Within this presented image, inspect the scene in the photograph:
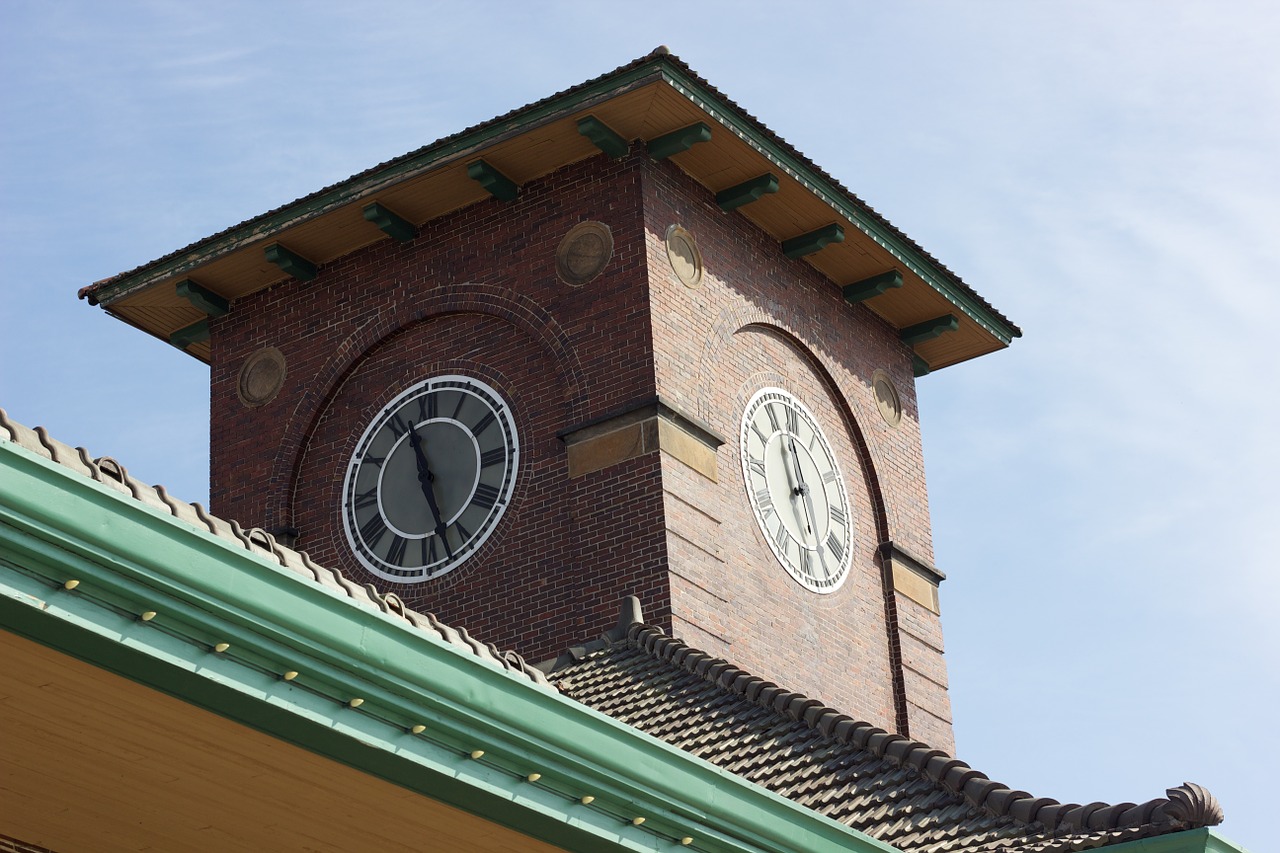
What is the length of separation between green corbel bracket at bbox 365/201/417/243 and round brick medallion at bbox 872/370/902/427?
5122 mm

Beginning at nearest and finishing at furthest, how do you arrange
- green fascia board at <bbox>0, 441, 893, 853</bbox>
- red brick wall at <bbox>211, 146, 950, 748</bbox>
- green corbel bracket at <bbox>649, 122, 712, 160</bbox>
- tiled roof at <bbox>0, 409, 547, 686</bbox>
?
green fascia board at <bbox>0, 441, 893, 853</bbox> → tiled roof at <bbox>0, 409, 547, 686</bbox> → red brick wall at <bbox>211, 146, 950, 748</bbox> → green corbel bracket at <bbox>649, 122, 712, 160</bbox>

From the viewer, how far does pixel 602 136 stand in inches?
730

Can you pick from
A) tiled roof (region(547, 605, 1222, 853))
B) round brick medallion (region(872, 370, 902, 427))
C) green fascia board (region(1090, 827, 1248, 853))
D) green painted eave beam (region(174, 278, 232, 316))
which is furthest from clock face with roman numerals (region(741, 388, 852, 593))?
green fascia board (region(1090, 827, 1248, 853))

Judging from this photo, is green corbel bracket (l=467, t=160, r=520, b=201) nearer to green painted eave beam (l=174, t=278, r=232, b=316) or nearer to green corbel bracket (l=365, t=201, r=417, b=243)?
green corbel bracket (l=365, t=201, r=417, b=243)

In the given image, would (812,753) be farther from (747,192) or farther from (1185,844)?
(747,192)

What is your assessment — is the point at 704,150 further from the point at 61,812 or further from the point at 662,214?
the point at 61,812

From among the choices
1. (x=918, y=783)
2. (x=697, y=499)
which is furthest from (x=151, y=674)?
(x=697, y=499)

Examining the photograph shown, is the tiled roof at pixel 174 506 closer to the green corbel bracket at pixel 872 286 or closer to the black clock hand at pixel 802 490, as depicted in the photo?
the black clock hand at pixel 802 490

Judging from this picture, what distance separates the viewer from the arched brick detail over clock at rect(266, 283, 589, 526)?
61.4 feet

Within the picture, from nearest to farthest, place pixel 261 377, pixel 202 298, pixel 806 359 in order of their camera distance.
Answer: pixel 806 359
pixel 261 377
pixel 202 298

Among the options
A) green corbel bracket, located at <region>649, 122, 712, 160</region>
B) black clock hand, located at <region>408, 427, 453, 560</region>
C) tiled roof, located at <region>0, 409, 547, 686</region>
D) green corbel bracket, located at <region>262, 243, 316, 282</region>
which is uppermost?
green corbel bracket, located at <region>262, 243, 316, 282</region>

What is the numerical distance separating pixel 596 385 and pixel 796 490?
2.50m

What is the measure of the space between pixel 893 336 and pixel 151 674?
16.5 m

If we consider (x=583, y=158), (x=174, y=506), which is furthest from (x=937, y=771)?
(x=583, y=158)
